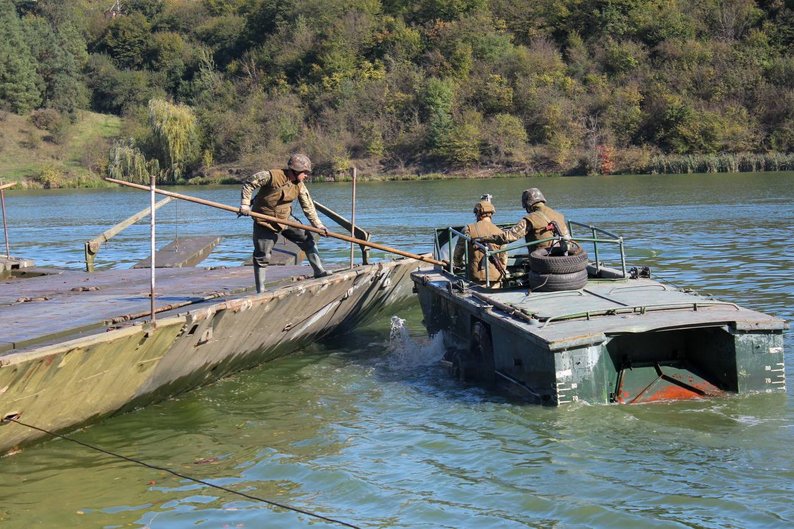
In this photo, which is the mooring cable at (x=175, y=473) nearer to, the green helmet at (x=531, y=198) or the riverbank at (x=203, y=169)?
the green helmet at (x=531, y=198)

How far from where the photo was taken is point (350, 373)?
13.2 metres

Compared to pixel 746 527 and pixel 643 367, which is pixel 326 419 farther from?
pixel 746 527

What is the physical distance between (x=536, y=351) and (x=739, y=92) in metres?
66.2

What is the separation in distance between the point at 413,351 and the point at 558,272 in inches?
125

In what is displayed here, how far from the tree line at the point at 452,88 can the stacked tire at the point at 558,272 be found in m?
48.9

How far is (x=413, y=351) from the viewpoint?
14.4 meters

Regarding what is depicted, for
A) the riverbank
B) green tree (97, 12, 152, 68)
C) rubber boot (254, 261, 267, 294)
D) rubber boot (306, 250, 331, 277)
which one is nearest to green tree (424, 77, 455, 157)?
the riverbank

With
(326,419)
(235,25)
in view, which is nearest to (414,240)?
(326,419)

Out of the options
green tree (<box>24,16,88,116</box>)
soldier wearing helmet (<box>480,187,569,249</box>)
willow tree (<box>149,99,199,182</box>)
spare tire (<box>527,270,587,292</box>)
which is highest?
green tree (<box>24,16,88,116</box>)

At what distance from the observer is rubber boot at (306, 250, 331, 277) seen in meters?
14.0

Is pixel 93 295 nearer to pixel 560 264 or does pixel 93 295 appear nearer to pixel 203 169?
pixel 560 264

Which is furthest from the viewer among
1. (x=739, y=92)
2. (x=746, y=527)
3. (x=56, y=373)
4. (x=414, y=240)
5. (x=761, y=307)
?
(x=739, y=92)

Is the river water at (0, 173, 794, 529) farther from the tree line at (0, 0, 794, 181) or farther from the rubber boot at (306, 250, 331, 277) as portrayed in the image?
the tree line at (0, 0, 794, 181)

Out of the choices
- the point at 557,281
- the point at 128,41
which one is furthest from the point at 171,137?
the point at 557,281
